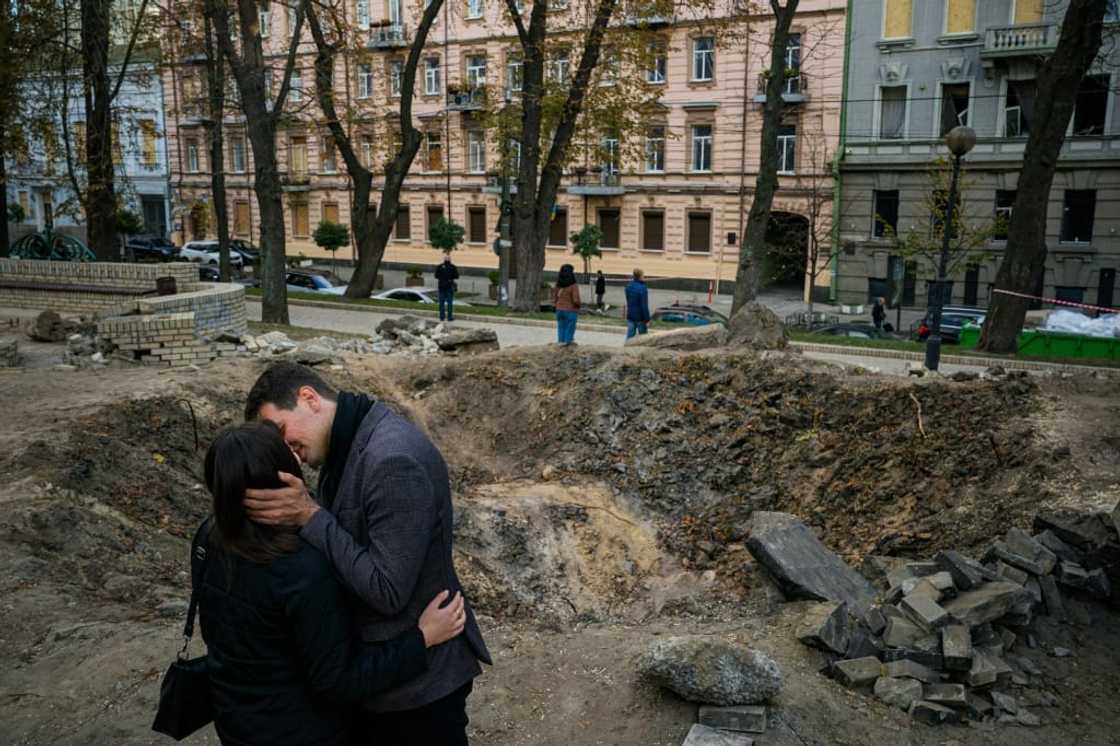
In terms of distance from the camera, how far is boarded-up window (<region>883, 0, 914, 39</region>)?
102ft

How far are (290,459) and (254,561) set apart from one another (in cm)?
30

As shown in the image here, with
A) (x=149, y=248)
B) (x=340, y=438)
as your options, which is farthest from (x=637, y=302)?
(x=149, y=248)

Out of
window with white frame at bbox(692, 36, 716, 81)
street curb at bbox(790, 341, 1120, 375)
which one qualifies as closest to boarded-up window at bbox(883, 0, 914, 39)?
window with white frame at bbox(692, 36, 716, 81)


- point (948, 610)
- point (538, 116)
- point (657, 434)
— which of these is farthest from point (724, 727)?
point (538, 116)

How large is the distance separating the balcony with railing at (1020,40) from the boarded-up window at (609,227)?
1464 cm

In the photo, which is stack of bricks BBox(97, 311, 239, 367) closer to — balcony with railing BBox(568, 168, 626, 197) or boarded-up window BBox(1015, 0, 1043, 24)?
balcony with railing BBox(568, 168, 626, 197)

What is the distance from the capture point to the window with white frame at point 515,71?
22.8 meters

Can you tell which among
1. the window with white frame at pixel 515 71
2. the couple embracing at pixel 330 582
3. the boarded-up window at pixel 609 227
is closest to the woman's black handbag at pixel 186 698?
the couple embracing at pixel 330 582

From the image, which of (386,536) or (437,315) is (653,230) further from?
(386,536)

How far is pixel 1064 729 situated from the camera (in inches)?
202

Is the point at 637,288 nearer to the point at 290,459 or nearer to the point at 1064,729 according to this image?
the point at 1064,729

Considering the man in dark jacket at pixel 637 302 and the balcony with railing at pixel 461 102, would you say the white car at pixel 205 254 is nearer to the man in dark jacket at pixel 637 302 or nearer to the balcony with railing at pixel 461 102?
the balcony with railing at pixel 461 102

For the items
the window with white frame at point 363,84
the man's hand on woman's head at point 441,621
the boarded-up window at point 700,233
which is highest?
the window with white frame at point 363,84

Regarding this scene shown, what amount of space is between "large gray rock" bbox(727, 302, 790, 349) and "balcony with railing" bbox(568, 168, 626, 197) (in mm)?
23944
